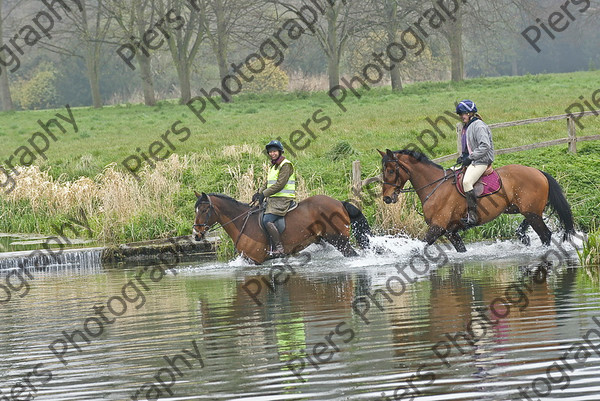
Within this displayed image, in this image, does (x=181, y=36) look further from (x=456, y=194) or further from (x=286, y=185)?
(x=456, y=194)

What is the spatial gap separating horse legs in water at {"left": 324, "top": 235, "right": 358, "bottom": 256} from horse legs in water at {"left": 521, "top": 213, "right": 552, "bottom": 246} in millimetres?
2976

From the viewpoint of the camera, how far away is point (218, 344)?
372 inches

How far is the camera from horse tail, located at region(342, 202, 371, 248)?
16.6 meters

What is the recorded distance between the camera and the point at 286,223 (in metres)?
16.4

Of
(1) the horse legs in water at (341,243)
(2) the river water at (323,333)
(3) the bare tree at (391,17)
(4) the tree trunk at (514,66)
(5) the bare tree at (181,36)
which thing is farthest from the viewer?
(4) the tree trunk at (514,66)

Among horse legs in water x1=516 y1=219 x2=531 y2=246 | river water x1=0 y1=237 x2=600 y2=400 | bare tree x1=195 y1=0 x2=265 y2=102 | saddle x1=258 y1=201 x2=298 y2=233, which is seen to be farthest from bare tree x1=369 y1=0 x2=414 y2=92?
river water x1=0 y1=237 x2=600 y2=400

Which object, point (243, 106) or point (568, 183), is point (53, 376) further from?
point (243, 106)

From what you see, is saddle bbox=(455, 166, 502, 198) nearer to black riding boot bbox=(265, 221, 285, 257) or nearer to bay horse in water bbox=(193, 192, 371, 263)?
bay horse in water bbox=(193, 192, 371, 263)

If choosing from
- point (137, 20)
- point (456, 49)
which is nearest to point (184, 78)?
point (137, 20)

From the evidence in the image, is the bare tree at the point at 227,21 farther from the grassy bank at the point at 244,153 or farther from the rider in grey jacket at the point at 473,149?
the rider in grey jacket at the point at 473,149

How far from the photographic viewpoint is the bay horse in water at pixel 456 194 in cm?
1597

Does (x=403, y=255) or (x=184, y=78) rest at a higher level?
(x=184, y=78)

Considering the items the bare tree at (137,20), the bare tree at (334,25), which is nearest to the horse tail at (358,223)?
the bare tree at (334,25)

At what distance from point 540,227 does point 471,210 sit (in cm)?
129
